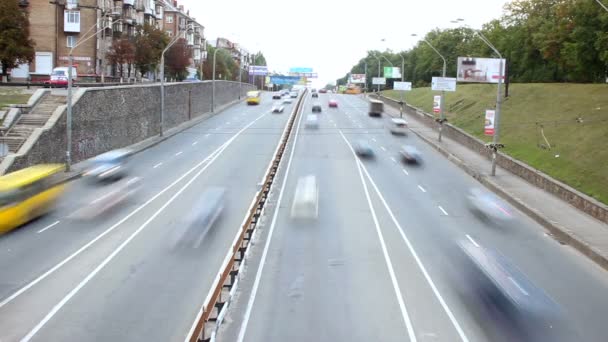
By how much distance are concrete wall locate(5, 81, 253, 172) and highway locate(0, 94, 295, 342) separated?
11.5ft

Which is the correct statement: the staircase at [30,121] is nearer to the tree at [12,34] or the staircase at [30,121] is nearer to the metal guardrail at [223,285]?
the metal guardrail at [223,285]

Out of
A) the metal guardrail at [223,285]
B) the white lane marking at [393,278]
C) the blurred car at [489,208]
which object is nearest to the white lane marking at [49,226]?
the metal guardrail at [223,285]

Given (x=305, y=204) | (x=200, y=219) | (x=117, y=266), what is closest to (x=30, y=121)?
(x=200, y=219)

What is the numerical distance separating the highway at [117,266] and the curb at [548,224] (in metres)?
12.4

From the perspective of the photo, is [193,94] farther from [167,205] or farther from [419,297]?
[419,297]

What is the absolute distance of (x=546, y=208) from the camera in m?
31.3

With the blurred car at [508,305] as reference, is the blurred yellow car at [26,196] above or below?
above

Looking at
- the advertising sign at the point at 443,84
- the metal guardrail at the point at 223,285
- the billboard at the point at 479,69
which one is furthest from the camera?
the billboard at the point at 479,69

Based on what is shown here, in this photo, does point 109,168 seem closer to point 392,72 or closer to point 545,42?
point 545,42

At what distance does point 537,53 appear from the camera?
77.2 m

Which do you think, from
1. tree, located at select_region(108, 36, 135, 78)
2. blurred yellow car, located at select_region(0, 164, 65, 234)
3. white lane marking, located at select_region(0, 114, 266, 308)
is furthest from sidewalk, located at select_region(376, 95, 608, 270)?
tree, located at select_region(108, 36, 135, 78)

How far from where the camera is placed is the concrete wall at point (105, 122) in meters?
37.3

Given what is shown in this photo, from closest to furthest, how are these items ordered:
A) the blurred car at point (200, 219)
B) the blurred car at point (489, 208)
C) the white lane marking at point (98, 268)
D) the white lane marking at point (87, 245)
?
the white lane marking at point (98, 268) → the white lane marking at point (87, 245) → the blurred car at point (200, 219) → the blurred car at point (489, 208)

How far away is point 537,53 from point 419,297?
65.6 meters
